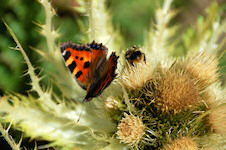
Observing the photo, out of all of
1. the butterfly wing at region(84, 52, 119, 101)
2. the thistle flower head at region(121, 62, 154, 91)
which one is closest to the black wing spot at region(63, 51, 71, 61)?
the butterfly wing at region(84, 52, 119, 101)

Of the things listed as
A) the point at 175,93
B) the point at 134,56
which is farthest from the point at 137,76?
the point at 175,93

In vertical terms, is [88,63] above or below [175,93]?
above

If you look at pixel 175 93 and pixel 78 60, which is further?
pixel 78 60

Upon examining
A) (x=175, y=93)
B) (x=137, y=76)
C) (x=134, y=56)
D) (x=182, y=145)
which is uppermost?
(x=134, y=56)

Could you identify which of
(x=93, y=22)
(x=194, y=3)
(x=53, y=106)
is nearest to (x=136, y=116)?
(x=53, y=106)

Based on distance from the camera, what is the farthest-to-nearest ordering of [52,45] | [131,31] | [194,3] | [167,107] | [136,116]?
[194,3], [131,31], [52,45], [136,116], [167,107]

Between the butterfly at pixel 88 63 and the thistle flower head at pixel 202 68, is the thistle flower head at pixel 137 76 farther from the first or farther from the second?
the thistle flower head at pixel 202 68

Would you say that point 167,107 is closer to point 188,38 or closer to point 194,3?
point 188,38

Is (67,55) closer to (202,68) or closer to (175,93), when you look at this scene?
(175,93)
